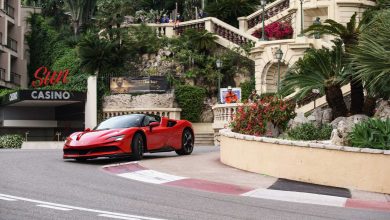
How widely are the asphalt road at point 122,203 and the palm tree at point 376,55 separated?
18.9 feet

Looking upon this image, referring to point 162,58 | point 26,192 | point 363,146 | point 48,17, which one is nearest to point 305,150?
point 363,146

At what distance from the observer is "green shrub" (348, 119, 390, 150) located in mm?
14156

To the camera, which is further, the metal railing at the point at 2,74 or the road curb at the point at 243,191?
the metal railing at the point at 2,74

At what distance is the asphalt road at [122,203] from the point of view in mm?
9820

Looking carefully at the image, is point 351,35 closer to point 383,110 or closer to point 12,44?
point 383,110

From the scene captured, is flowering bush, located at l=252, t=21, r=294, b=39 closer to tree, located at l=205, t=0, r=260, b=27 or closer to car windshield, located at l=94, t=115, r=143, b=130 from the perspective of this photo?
tree, located at l=205, t=0, r=260, b=27

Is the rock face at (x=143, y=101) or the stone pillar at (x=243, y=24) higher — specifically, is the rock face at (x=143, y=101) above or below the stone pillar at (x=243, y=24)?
below

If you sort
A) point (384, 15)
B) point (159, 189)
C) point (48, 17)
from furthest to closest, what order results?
point (48, 17)
point (384, 15)
point (159, 189)

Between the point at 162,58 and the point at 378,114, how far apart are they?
26034 mm

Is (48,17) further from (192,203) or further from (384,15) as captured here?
(192,203)

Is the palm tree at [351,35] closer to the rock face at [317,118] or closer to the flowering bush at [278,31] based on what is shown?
the rock face at [317,118]

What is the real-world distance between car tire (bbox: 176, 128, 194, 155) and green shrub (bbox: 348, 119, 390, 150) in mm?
6669

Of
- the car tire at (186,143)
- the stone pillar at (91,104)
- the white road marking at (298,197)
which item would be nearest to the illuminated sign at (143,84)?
the stone pillar at (91,104)

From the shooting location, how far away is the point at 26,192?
11.8 m
